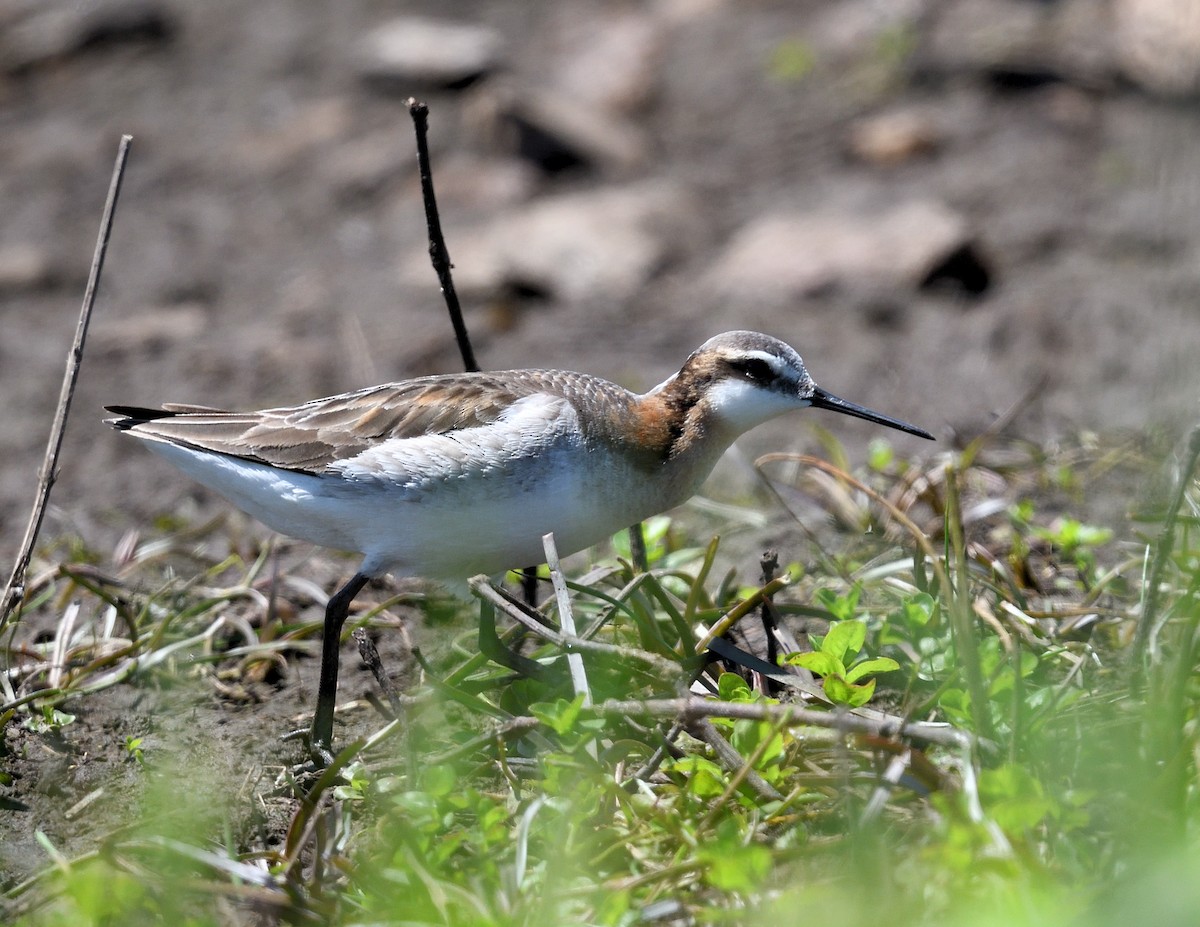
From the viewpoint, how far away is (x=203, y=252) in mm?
9531

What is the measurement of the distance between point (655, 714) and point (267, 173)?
7703 millimetres

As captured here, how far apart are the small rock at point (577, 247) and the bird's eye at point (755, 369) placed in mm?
3741

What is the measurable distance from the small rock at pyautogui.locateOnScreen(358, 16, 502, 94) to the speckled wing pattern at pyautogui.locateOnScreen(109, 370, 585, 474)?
6.06m

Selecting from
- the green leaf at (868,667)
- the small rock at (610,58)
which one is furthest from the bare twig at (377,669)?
the small rock at (610,58)

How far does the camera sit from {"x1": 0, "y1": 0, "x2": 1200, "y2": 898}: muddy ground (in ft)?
25.4

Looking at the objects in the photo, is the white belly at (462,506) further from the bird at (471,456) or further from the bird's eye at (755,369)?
the bird's eye at (755,369)

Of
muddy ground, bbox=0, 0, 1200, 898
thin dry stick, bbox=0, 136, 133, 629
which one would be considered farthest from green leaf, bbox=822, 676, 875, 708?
muddy ground, bbox=0, 0, 1200, 898

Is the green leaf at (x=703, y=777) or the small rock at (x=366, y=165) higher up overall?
the small rock at (x=366, y=165)

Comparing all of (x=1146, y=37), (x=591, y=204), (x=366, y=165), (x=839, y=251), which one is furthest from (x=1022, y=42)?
(x=366, y=165)

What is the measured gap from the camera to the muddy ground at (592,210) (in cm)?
774

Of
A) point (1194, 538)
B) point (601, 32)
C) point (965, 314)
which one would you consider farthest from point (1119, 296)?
point (601, 32)

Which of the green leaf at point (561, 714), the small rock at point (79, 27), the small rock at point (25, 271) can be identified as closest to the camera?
the green leaf at point (561, 714)

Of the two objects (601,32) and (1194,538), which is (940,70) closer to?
(601,32)

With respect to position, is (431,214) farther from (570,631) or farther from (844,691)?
(844,691)
